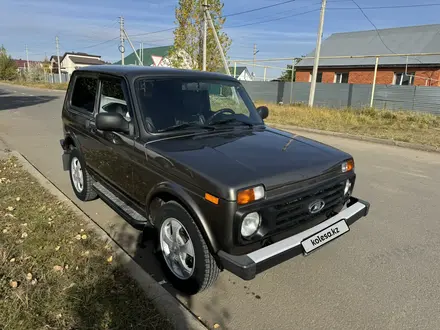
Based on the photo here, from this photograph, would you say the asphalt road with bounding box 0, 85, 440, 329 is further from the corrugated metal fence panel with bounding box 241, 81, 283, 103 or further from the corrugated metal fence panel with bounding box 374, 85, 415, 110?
the corrugated metal fence panel with bounding box 241, 81, 283, 103

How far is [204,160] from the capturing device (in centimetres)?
262

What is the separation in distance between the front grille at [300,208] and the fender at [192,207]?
43 centimetres

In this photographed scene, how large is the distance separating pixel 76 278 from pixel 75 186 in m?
2.47

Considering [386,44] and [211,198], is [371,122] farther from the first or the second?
[386,44]

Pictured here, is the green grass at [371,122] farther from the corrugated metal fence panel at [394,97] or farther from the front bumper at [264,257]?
the front bumper at [264,257]

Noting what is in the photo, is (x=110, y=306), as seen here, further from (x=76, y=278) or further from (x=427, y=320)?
(x=427, y=320)

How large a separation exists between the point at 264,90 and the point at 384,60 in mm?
11208

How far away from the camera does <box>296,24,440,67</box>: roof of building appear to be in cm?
2613

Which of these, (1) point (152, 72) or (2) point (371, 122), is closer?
(1) point (152, 72)

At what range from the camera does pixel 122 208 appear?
3.55m

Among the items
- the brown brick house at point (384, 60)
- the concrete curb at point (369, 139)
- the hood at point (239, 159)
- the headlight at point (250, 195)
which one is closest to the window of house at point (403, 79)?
the brown brick house at point (384, 60)

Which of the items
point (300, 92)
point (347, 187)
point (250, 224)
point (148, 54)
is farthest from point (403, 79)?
point (148, 54)

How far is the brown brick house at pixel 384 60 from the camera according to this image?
25.1 metres

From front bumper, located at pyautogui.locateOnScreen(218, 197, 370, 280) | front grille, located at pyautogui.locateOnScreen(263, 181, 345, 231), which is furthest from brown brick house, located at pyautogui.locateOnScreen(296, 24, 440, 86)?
front bumper, located at pyautogui.locateOnScreen(218, 197, 370, 280)
